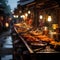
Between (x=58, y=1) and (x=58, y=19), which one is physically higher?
(x=58, y=1)

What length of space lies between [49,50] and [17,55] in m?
5.31

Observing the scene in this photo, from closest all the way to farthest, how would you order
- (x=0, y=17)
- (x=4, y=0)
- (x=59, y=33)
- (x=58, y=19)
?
(x=59, y=33) < (x=58, y=19) < (x=0, y=17) < (x=4, y=0)

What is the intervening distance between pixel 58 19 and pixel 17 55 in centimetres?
648

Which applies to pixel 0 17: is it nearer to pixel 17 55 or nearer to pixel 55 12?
pixel 55 12

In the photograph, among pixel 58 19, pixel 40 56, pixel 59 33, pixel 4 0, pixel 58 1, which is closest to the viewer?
pixel 40 56

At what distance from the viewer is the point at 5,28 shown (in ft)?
168

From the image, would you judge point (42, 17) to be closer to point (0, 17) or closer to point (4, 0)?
point (0, 17)

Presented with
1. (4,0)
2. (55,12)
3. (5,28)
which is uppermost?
(4,0)

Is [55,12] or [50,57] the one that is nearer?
[50,57]

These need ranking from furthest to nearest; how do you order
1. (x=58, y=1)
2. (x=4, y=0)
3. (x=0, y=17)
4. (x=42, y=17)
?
(x=4, y=0), (x=0, y=17), (x=42, y=17), (x=58, y=1)

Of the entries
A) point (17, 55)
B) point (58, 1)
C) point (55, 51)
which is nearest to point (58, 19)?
point (17, 55)

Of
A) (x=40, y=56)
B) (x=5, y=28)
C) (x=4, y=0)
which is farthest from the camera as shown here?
(x=4, y=0)

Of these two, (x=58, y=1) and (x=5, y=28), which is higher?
(x=58, y=1)

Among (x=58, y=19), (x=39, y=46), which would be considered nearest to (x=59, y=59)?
(x=39, y=46)
